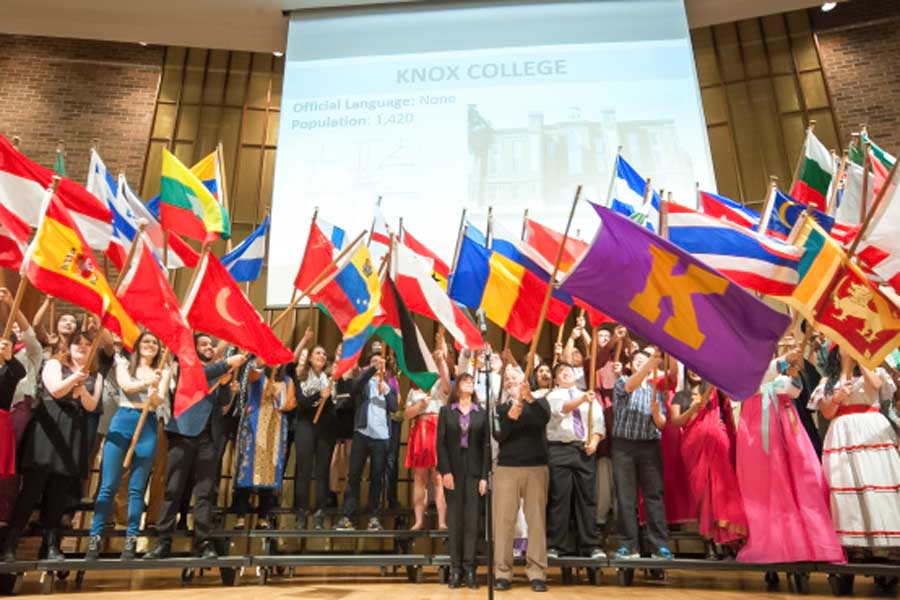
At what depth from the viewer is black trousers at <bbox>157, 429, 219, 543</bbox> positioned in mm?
4770

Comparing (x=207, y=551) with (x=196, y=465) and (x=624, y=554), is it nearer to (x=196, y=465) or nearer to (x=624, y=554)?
(x=196, y=465)

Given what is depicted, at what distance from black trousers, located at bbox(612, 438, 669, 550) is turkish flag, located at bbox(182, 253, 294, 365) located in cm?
259

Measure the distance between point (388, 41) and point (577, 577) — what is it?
716 centimetres

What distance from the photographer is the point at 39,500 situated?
466 cm

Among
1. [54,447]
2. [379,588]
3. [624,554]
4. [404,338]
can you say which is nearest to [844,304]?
[624,554]

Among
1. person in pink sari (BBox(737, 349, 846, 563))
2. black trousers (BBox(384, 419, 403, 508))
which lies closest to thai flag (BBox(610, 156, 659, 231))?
person in pink sari (BBox(737, 349, 846, 563))

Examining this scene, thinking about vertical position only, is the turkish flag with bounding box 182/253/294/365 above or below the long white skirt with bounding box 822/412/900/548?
above

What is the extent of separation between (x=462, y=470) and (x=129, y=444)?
2.41 meters

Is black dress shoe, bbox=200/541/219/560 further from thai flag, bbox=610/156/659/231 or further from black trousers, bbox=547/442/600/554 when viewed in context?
thai flag, bbox=610/156/659/231

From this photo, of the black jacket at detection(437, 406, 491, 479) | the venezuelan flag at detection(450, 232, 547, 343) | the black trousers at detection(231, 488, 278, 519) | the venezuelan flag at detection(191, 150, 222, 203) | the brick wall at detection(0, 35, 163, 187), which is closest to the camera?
the black jacket at detection(437, 406, 491, 479)

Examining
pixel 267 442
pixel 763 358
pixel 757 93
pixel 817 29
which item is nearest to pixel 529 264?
pixel 763 358

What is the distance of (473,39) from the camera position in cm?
900

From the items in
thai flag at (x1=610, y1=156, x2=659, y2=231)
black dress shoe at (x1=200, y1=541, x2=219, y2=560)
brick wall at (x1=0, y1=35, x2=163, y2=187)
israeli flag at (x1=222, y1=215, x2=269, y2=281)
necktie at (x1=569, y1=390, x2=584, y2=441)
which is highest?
brick wall at (x1=0, y1=35, x2=163, y2=187)

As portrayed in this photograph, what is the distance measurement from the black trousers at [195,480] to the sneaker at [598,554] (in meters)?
2.79
